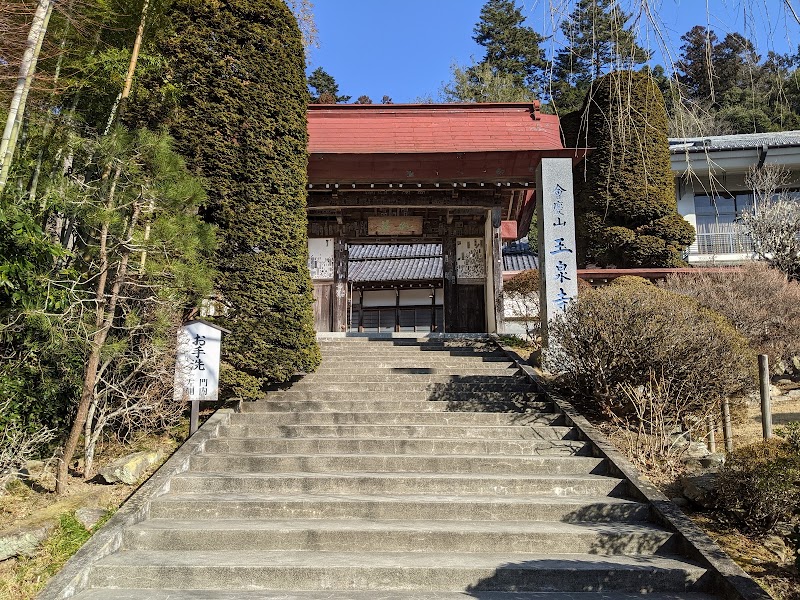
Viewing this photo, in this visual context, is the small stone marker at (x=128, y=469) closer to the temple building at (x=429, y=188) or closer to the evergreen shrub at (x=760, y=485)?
the evergreen shrub at (x=760, y=485)

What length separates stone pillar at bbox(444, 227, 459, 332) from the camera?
13977mm

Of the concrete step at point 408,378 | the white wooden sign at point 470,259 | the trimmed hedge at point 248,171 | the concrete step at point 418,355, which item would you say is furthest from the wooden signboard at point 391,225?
the concrete step at point 408,378

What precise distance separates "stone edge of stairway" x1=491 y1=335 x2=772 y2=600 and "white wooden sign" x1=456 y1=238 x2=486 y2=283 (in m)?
7.19

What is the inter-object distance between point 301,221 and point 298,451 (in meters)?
3.43

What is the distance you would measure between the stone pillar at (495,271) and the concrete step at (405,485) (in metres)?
7.27

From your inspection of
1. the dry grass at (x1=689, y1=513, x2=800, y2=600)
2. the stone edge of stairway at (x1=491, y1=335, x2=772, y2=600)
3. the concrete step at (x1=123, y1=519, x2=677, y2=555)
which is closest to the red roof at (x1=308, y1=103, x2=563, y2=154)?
the stone edge of stairway at (x1=491, y1=335, x2=772, y2=600)

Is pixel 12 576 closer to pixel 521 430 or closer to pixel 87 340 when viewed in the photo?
pixel 87 340

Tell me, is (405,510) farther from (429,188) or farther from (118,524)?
(429,188)

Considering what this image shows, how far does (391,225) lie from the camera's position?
547 inches

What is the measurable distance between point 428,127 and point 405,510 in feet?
32.9

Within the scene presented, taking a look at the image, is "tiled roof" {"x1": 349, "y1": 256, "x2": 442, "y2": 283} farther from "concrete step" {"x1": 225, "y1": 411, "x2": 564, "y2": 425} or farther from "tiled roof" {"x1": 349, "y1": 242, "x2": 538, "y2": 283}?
"concrete step" {"x1": 225, "y1": 411, "x2": 564, "y2": 425}

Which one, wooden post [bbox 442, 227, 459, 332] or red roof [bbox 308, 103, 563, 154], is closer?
red roof [bbox 308, 103, 563, 154]

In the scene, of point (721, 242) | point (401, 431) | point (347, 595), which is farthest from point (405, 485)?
point (721, 242)

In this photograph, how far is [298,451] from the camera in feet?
20.6
